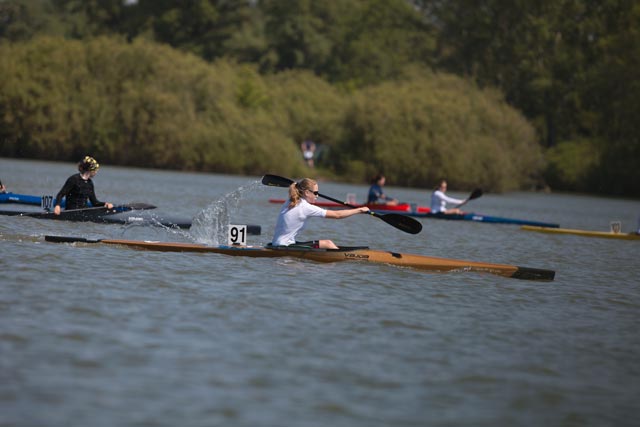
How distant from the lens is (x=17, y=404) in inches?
261

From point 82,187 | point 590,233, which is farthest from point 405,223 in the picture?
point 590,233

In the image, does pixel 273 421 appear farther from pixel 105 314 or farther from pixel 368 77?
pixel 368 77

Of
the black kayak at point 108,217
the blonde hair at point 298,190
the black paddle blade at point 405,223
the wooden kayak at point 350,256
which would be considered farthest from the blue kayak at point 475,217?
the blonde hair at point 298,190

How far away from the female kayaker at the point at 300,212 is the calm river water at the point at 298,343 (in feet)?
1.34

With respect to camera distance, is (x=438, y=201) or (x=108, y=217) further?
(x=438, y=201)

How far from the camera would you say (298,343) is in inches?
356

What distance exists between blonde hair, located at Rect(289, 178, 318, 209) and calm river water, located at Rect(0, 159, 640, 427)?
0.92m

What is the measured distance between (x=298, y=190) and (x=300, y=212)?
328 millimetres

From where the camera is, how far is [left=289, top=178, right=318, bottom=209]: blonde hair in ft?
47.7

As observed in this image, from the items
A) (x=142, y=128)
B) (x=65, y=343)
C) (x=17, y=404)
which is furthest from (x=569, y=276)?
(x=142, y=128)

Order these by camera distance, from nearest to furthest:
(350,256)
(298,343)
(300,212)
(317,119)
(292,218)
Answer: (298,343) → (300,212) → (292,218) → (350,256) → (317,119)

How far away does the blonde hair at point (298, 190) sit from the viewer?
572 inches

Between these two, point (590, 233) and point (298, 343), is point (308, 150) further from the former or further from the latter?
point (298, 343)

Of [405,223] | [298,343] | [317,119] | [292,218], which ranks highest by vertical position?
[317,119]
